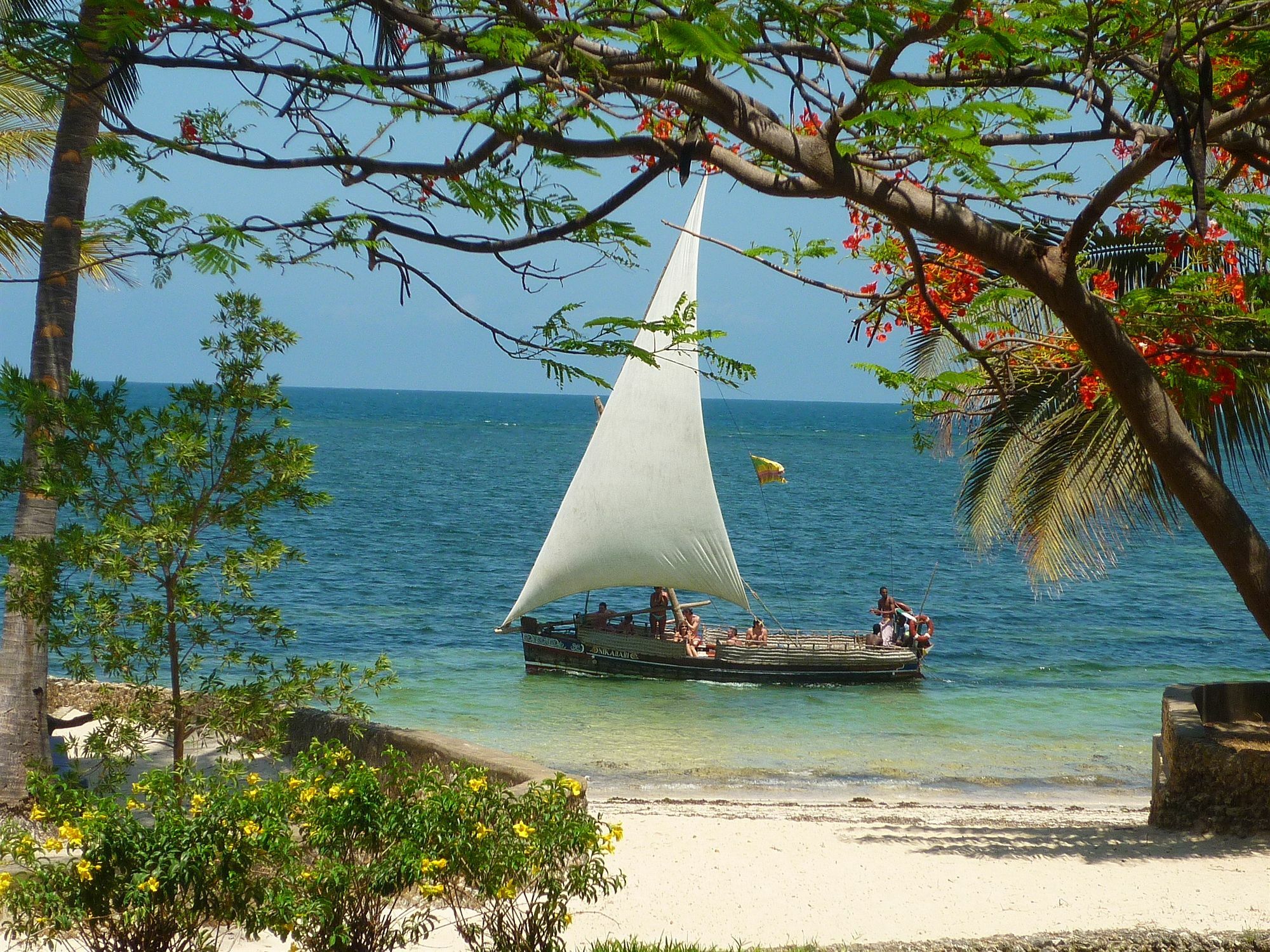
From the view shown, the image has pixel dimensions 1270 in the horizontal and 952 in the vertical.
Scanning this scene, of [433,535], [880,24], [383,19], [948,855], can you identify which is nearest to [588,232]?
[383,19]

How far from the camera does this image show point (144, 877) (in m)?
3.61

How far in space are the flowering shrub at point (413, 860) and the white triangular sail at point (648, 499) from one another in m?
14.5

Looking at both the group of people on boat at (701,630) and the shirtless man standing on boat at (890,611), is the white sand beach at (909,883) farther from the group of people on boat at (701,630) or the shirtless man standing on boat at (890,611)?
the shirtless man standing on boat at (890,611)

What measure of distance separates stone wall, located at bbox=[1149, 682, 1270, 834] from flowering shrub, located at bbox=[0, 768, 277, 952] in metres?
5.58

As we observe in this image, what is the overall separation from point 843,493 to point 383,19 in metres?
62.8

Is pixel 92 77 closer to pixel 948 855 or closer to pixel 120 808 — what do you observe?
pixel 120 808

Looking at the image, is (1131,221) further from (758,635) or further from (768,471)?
(768,471)

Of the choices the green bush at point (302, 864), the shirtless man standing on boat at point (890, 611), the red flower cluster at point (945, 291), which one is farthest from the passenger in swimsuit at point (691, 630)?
the green bush at point (302, 864)

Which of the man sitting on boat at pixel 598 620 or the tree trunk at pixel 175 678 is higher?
the tree trunk at pixel 175 678

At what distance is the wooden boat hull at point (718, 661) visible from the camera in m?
20.8

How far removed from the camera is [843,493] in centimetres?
6644

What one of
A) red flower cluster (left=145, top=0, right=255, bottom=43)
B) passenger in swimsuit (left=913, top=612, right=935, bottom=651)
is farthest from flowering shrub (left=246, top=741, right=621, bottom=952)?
passenger in swimsuit (left=913, top=612, right=935, bottom=651)

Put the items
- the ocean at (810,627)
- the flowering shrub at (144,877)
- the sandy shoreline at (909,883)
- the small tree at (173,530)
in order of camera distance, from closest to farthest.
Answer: the flowering shrub at (144,877)
the sandy shoreline at (909,883)
the small tree at (173,530)
the ocean at (810,627)

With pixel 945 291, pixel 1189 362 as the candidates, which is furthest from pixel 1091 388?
pixel 945 291
